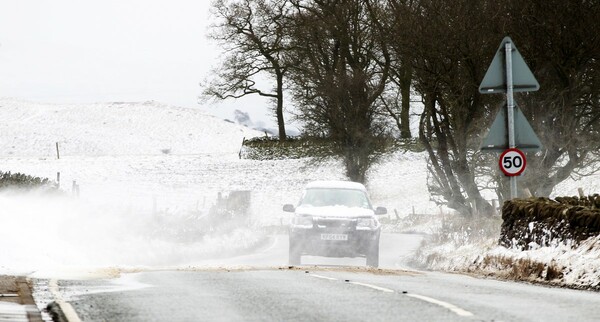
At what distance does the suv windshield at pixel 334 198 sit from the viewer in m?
23.5

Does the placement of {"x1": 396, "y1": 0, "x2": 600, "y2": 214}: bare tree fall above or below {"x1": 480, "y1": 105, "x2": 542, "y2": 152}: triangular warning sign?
above

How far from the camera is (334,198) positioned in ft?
78.0

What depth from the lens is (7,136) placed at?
95062 millimetres

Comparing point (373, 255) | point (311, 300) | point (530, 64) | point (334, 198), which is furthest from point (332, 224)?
point (311, 300)

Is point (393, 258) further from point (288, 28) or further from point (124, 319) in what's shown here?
point (288, 28)

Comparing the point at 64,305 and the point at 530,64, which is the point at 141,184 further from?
the point at 64,305

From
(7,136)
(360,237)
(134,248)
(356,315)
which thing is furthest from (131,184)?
(356,315)

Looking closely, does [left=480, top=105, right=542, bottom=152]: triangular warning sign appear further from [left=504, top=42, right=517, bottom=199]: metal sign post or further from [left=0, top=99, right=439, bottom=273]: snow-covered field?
[left=0, top=99, right=439, bottom=273]: snow-covered field

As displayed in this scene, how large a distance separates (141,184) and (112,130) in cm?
3551

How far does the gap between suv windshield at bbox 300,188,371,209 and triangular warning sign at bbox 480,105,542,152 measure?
16.1ft

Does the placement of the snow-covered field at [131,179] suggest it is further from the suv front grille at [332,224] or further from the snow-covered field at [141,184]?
the suv front grille at [332,224]

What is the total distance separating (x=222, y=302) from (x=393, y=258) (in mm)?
19580

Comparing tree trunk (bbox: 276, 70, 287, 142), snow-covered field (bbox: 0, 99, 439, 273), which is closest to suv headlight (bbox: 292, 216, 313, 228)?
snow-covered field (bbox: 0, 99, 439, 273)

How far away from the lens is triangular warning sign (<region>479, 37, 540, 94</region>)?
19.0 m
